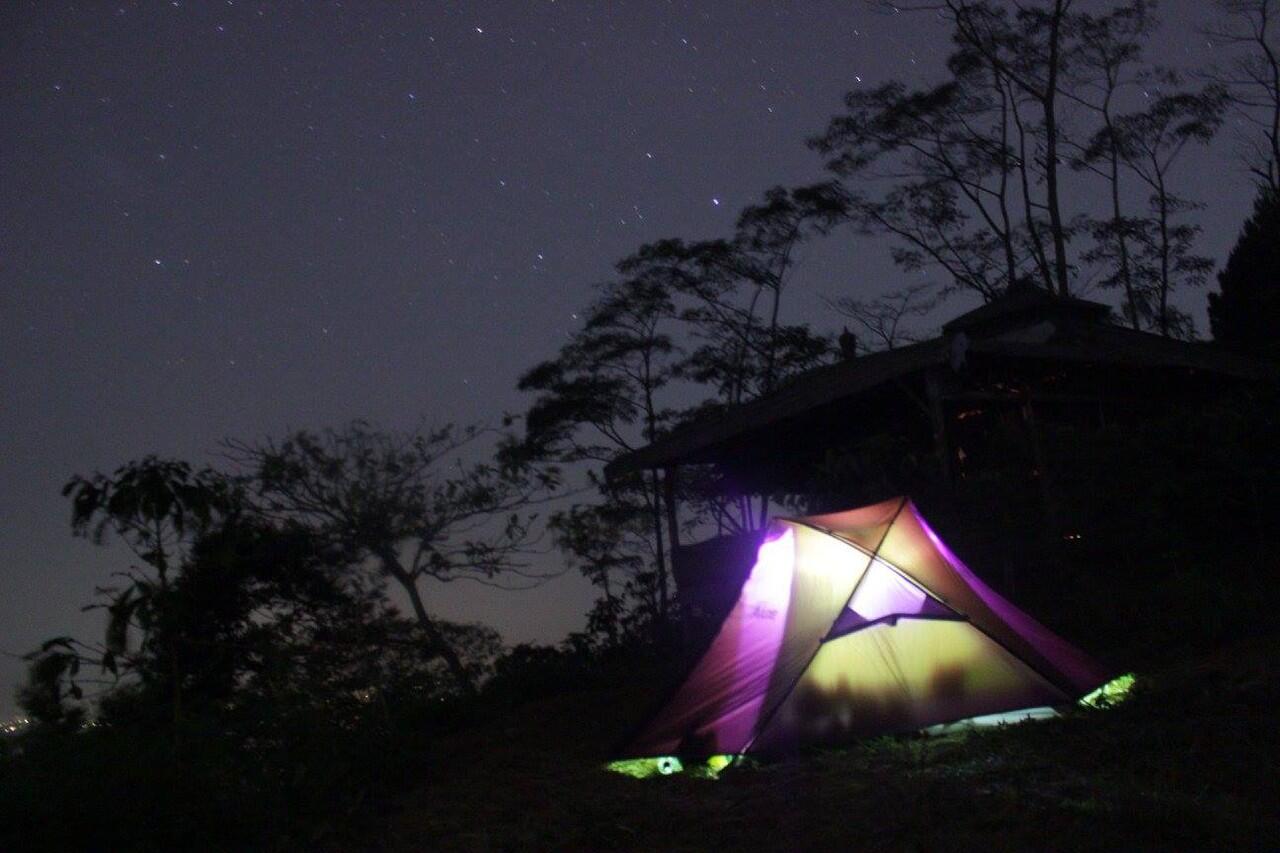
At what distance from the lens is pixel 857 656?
258 inches

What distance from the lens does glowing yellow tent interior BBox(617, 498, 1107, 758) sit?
6.35 m

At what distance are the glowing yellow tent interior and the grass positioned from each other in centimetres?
24

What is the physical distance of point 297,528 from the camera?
11.7 metres

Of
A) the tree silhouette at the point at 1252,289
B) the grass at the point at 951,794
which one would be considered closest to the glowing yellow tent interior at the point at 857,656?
the grass at the point at 951,794

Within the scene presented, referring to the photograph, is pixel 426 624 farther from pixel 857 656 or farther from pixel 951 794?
pixel 951 794

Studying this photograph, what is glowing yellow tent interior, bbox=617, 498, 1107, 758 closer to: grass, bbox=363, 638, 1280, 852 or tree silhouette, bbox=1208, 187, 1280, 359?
grass, bbox=363, 638, 1280, 852

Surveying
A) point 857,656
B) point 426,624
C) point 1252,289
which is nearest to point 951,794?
point 857,656

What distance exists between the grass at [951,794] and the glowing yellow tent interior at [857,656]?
0.79 ft

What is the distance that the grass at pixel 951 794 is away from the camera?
407cm

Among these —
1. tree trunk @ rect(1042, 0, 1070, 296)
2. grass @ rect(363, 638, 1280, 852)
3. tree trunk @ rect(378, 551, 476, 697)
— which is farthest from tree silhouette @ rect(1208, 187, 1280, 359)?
grass @ rect(363, 638, 1280, 852)

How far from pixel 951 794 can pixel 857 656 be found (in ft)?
6.07

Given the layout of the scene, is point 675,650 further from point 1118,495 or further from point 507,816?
point 507,816

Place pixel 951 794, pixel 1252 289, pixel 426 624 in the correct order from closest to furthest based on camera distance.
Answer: pixel 951 794
pixel 426 624
pixel 1252 289

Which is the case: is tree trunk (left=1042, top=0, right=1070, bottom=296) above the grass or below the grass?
above
